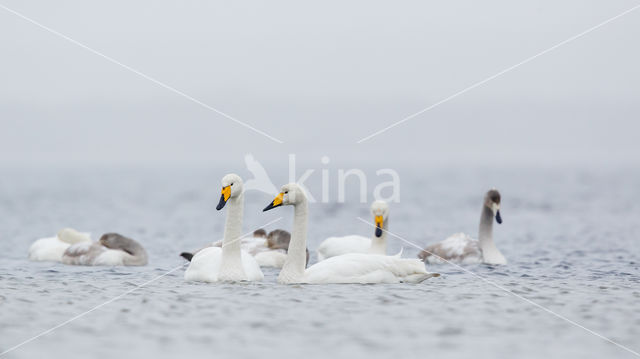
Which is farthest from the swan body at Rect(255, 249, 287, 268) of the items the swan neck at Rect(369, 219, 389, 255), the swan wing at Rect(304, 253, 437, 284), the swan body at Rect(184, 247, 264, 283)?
the swan wing at Rect(304, 253, 437, 284)

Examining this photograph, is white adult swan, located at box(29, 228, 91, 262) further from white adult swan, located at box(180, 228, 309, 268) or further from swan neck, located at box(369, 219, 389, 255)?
swan neck, located at box(369, 219, 389, 255)

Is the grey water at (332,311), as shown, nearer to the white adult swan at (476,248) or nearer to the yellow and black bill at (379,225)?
the white adult swan at (476,248)

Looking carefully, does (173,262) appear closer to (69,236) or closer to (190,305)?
(69,236)

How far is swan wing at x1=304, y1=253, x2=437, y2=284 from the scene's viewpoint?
16.0 meters

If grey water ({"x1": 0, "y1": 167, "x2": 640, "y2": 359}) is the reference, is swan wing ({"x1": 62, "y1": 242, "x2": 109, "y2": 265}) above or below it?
above

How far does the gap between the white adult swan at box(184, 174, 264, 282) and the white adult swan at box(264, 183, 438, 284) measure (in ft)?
2.27

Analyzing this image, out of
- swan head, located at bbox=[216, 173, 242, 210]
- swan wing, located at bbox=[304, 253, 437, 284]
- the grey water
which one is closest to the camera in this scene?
the grey water

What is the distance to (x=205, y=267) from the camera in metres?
16.7

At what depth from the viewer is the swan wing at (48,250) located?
2106 cm

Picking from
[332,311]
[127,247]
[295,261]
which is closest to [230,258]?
[295,261]

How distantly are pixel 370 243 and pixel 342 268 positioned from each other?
502 cm

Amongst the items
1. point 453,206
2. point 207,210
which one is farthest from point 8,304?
point 453,206

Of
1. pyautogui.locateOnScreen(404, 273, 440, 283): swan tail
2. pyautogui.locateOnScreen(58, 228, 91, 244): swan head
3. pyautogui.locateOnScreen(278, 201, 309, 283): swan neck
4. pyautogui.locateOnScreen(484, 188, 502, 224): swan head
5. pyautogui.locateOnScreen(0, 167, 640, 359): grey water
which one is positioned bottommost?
pyautogui.locateOnScreen(0, 167, 640, 359): grey water

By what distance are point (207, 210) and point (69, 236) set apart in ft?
82.4
